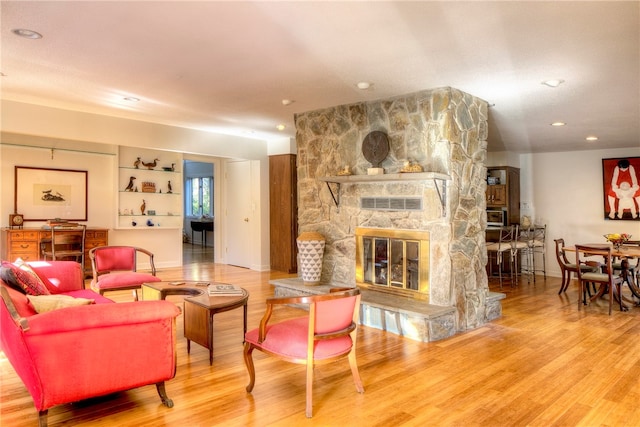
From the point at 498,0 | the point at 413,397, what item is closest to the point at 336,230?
the point at 413,397

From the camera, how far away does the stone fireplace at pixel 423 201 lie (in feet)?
14.0

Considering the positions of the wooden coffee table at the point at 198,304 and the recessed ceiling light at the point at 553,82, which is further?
the recessed ceiling light at the point at 553,82

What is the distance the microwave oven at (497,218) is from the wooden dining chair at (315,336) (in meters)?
6.33

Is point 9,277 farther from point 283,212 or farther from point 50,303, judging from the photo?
point 283,212

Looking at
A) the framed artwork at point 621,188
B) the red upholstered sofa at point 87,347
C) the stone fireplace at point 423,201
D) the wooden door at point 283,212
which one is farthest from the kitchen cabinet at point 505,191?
the red upholstered sofa at point 87,347

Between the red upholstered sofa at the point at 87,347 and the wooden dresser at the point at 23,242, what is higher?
the wooden dresser at the point at 23,242

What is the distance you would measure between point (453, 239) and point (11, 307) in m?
3.53

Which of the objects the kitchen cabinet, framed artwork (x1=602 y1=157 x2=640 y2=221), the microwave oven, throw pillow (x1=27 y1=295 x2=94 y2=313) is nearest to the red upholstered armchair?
throw pillow (x1=27 y1=295 x2=94 y2=313)

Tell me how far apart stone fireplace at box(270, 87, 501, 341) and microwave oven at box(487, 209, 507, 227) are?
374 centimetres

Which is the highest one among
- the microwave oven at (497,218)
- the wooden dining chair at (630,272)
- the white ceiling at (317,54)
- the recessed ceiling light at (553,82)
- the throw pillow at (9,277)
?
the white ceiling at (317,54)

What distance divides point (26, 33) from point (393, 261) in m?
3.74

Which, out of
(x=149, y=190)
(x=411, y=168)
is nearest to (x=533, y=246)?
(x=411, y=168)

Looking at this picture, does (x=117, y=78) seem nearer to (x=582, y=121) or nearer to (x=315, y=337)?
(x=315, y=337)

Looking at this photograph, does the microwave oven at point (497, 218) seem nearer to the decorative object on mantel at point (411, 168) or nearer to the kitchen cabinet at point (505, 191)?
the kitchen cabinet at point (505, 191)
